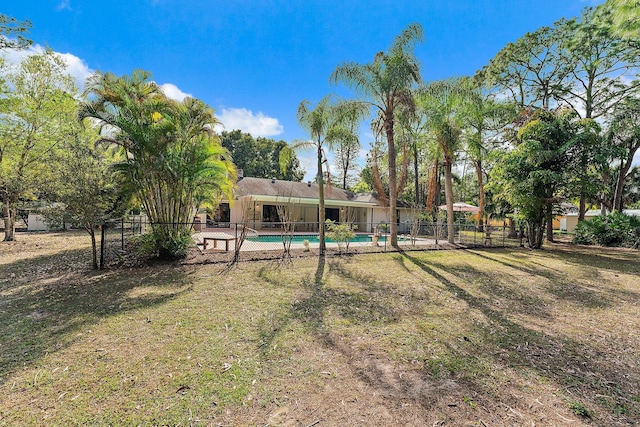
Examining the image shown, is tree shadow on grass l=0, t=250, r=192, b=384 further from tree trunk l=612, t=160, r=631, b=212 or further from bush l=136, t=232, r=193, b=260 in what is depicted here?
→ tree trunk l=612, t=160, r=631, b=212

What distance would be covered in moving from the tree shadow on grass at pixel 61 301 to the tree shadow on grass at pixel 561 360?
4832 mm

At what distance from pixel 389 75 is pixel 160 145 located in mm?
8039

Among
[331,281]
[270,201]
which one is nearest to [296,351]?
[331,281]

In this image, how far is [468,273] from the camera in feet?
26.7

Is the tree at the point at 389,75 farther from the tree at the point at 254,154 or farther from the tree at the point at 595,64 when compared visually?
the tree at the point at 254,154

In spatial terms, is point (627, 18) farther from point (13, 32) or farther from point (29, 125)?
point (29, 125)

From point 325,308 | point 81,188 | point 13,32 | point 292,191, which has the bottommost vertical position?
point 325,308

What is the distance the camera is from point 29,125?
12781 millimetres

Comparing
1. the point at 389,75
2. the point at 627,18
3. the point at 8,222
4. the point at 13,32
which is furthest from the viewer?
the point at 8,222

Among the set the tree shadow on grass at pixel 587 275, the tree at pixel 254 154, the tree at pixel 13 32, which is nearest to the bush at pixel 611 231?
the tree shadow on grass at pixel 587 275

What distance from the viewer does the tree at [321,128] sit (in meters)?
10.8

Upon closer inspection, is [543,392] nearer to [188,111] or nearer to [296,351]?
[296,351]

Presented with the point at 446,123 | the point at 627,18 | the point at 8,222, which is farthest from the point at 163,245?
the point at 446,123

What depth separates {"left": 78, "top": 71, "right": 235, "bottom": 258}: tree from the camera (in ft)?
24.3
